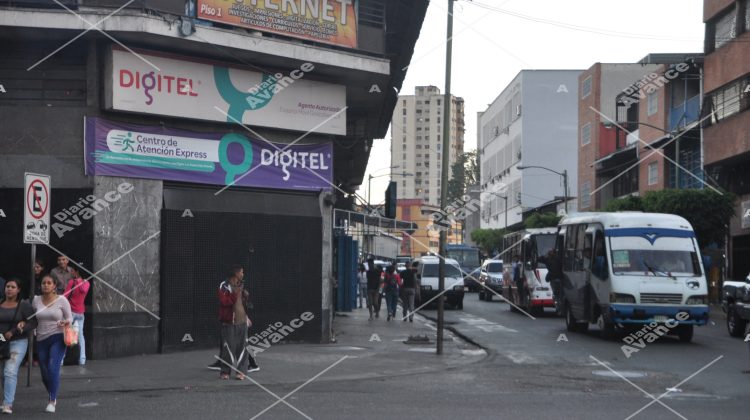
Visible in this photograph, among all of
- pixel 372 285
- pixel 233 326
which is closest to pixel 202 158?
pixel 233 326

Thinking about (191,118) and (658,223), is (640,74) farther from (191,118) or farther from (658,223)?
(191,118)

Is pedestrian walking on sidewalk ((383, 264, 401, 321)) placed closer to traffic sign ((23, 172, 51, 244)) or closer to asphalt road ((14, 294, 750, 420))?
asphalt road ((14, 294, 750, 420))

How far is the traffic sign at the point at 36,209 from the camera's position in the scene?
13227 millimetres

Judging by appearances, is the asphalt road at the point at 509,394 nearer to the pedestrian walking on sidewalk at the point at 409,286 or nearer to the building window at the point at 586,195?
the pedestrian walking on sidewalk at the point at 409,286

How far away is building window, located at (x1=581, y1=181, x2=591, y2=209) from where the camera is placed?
6500 centimetres

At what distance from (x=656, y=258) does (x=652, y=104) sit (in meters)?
32.8

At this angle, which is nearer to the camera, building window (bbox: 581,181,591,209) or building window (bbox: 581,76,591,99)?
building window (bbox: 581,181,591,209)

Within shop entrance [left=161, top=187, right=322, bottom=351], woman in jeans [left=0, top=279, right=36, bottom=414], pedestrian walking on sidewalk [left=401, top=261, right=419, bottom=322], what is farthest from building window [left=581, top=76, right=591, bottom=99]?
woman in jeans [left=0, top=279, right=36, bottom=414]

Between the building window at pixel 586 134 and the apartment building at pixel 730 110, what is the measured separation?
21.7m

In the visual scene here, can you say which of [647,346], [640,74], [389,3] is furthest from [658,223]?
[640,74]

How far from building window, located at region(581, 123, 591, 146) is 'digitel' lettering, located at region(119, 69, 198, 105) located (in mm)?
50662

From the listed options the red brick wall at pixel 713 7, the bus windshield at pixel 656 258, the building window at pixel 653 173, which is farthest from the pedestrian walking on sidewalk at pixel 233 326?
the building window at pixel 653 173

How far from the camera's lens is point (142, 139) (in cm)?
1769

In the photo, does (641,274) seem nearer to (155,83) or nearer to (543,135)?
(155,83)
